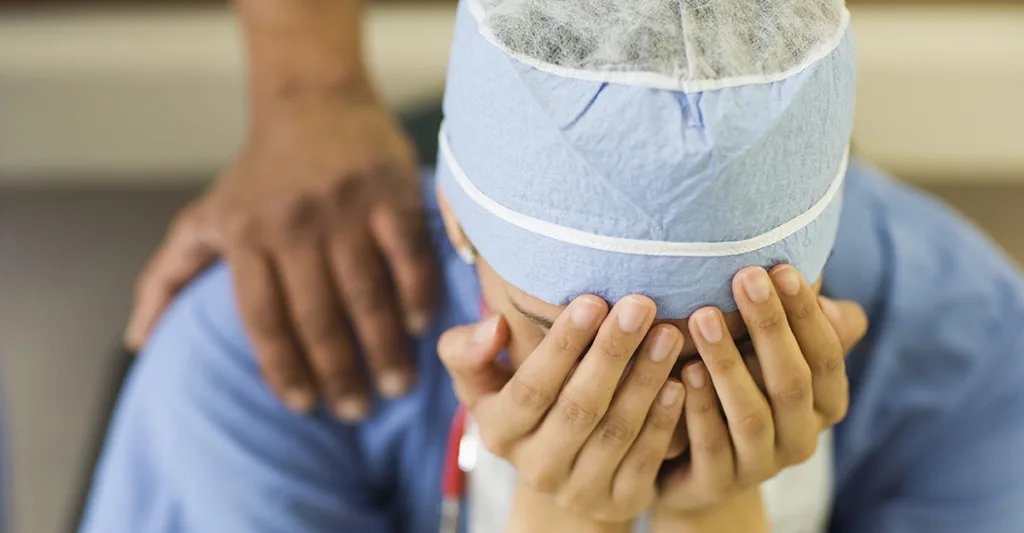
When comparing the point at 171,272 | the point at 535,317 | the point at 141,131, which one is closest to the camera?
the point at 535,317

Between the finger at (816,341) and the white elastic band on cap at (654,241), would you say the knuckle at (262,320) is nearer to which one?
the white elastic band on cap at (654,241)

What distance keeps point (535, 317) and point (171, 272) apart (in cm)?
45

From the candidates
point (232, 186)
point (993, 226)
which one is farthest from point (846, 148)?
point (993, 226)

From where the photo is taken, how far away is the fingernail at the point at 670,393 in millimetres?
564

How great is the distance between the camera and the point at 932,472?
84 centimetres

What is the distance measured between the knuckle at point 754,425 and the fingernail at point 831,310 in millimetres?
97

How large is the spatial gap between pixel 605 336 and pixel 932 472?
47 centimetres

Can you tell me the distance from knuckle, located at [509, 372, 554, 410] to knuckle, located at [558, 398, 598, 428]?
0.04 ft

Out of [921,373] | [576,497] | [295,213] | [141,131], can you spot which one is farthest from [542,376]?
[141,131]

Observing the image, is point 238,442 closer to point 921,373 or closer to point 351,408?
point 351,408

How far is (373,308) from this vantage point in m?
0.80

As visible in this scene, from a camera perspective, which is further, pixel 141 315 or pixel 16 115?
pixel 16 115

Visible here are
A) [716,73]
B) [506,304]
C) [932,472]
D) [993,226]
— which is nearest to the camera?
[716,73]

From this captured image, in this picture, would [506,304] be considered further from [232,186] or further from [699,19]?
[232,186]
